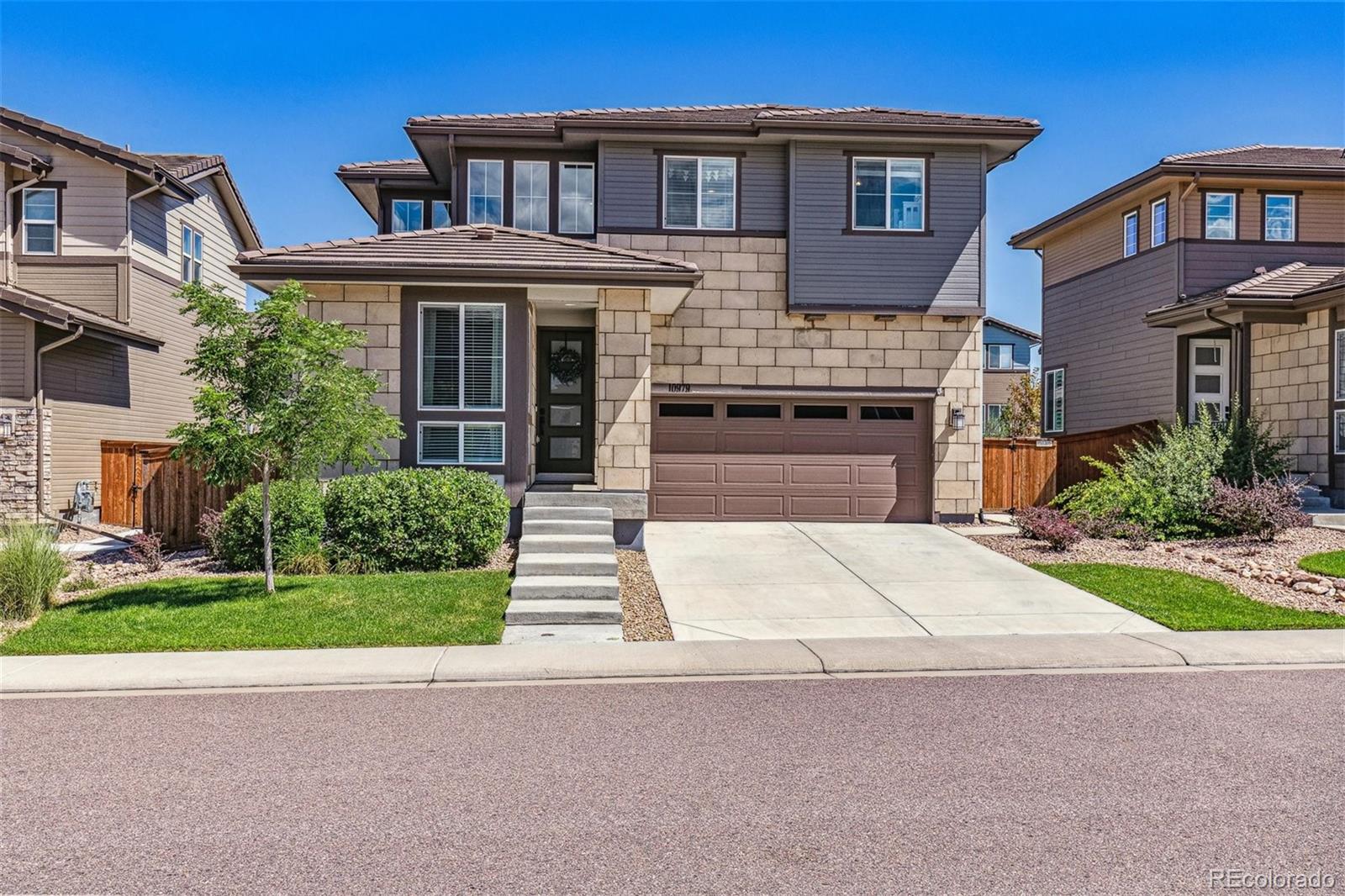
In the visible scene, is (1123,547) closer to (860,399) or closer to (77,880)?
(860,399)

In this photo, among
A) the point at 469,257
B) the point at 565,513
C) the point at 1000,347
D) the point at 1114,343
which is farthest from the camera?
the point at 1000,347

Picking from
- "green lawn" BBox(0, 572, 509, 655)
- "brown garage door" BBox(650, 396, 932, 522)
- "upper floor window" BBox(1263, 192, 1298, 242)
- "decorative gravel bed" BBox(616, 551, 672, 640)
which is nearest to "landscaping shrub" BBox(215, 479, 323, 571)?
"green lawn" BBox(0, 572, 509, 655)

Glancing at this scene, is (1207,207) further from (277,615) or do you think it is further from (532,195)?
(277,615)

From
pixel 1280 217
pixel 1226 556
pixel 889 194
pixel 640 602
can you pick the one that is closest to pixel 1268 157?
pixel 1280 217

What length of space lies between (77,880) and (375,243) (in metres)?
10.9

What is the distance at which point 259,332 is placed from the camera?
31.1 ft

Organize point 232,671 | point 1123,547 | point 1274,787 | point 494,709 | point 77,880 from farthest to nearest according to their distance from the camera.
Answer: point 1123,547 < point 232,671 < point 494,709 < point 1274,787 < point 77,880

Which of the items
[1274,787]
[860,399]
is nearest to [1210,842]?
[1274,787]

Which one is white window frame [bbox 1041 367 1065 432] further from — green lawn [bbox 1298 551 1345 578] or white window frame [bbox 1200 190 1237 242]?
green lawn [bbox 1298 551 1345 578]

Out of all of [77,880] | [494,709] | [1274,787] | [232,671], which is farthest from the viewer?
[232,671]

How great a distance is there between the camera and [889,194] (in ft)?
52.1

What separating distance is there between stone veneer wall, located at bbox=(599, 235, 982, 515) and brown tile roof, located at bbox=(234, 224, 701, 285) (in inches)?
96.5

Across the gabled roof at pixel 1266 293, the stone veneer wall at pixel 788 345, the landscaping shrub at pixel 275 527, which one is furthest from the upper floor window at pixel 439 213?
the gabled roof at pixel 1266 293

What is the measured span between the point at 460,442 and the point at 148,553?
4.16 metres
